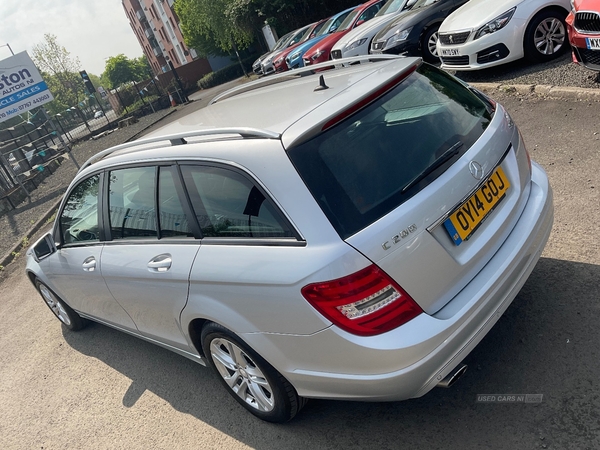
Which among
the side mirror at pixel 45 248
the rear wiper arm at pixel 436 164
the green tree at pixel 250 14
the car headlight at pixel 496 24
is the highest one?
the green tree at pixel 250 14

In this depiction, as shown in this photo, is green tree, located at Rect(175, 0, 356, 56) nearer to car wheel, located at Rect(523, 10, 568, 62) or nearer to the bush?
the bush

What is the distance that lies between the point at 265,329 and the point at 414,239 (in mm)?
881

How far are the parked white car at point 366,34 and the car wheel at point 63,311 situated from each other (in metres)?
8.87

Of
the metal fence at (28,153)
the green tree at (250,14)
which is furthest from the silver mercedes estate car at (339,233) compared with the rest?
the green tree at (250,14)

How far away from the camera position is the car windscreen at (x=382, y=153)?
7.59 ft

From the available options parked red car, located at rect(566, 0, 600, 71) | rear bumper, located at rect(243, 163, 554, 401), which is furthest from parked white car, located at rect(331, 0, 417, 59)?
rear bumper, located at rect(243, 163, 554, 401)

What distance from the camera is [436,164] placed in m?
2.50

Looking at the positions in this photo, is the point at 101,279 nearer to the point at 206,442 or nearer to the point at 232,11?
the point at 206,442

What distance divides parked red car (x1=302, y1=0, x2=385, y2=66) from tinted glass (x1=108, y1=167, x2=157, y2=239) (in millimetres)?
12304

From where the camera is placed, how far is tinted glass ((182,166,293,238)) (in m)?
2.50

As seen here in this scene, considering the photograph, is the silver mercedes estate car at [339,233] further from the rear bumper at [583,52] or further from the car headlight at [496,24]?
the car headlight at [496,24]

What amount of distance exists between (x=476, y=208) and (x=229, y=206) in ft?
4.25

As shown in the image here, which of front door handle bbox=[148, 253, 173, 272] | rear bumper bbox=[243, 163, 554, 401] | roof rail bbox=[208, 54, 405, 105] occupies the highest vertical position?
roof rail bbox=[208, 54, 405, 105]

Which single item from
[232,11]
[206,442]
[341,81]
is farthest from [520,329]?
[232,11]
